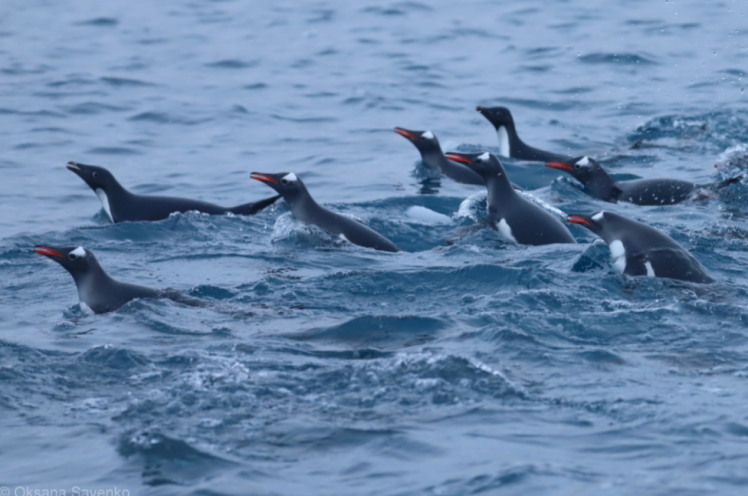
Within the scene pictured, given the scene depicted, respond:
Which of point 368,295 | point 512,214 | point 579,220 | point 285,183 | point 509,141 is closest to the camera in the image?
point 368,295

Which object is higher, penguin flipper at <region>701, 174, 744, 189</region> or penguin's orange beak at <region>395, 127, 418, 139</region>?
penguin's orange beak at <region>395, 127, 418, 139</region>

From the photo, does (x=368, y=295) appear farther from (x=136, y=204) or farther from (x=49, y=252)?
(x=136, y=204)

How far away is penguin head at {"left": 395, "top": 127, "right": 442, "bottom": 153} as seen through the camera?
12312 millimetres

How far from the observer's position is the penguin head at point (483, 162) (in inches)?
391

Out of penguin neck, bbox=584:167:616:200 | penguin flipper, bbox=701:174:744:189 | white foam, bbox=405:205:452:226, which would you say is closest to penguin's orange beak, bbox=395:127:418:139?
white foam, bbox=405:205:452:226

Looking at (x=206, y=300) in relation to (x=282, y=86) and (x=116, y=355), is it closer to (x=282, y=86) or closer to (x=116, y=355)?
(x=116, y=355)

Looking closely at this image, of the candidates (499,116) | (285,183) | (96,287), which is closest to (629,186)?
(499,116)

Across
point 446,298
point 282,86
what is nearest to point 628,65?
point 282,86

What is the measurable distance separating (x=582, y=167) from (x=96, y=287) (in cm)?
598

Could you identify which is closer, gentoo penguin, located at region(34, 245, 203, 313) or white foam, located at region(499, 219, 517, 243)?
gentoo penguin, located at region(34, 245, 203, 313)

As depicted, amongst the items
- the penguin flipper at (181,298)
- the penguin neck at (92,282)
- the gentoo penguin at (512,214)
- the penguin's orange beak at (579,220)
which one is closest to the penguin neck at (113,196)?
the penguin neck at (92,282)

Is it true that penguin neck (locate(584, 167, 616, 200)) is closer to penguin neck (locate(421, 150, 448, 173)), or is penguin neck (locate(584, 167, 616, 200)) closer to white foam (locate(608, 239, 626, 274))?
penguin neck (locate(421, 150, 448, 173))

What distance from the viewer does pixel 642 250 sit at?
Result: 306 inches

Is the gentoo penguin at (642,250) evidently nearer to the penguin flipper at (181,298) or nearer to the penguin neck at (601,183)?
the penguin neck at (601,183)
